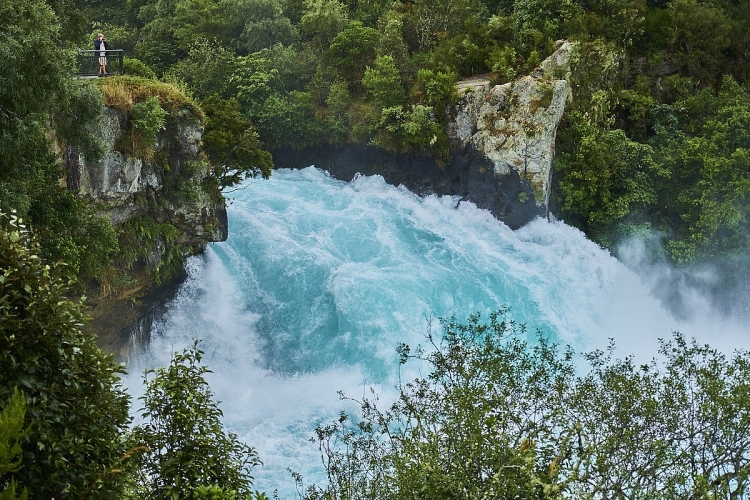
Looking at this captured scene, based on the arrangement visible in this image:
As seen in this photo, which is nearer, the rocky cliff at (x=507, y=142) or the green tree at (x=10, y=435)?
the green tree at (x=10, y=435)

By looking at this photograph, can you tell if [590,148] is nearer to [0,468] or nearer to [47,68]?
[47,68]

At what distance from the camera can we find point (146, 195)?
1652 cm

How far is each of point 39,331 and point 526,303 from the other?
1689 centimetres

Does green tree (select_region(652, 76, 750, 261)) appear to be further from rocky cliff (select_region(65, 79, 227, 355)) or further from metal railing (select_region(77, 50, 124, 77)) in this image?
metal railing (select_region(77, 50, 124, 77))

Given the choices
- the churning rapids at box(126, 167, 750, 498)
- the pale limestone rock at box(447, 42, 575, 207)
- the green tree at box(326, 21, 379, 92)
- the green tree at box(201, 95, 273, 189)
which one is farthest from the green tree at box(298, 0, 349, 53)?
the green tree at box(201, 95, 273, 189)

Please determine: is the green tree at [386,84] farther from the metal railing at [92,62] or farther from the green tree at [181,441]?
the green tree at [181,441]

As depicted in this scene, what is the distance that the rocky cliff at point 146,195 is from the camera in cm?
1497

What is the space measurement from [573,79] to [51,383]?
75.6 ft

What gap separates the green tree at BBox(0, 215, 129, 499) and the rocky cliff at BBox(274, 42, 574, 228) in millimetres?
19668

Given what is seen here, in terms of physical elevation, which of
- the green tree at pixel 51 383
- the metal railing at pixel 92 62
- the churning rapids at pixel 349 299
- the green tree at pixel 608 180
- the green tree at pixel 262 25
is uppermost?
the green tree at pixel 262 25

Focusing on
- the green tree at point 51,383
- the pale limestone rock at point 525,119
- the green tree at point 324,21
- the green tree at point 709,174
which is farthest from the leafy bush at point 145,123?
the green tree at point 709,174

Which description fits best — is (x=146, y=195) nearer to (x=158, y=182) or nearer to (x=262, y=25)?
(x=158, y=182)

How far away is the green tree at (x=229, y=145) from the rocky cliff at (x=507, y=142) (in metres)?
8.21

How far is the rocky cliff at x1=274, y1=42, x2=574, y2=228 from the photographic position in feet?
76.2
